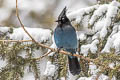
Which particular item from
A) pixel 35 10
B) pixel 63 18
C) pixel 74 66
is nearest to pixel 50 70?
pixel 74 66

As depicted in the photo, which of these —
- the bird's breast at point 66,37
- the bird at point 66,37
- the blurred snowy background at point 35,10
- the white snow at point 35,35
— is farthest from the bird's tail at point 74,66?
the blurred snowy background at point 35,10

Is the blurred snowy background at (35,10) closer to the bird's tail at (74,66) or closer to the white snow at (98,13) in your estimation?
the bird's tail at (74,66)

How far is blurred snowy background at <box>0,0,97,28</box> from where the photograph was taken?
5043 millimetres

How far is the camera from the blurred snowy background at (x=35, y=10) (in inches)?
199

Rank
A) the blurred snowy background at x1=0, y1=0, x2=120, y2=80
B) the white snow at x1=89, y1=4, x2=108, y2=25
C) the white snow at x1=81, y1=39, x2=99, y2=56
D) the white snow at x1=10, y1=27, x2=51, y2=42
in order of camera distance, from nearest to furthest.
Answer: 1. the blurred snowy background at x1=0, y1=0, x2=120, y2=80
2. the white snow at x1=81, y1=39, x2=99, y2=56
3. the white snow at x1=89, y1=4, x2=108, y2=25
4. the white snow at x1=10, y1=27, x2=51, y2=42

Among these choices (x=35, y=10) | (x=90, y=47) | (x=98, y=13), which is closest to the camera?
(x=90, y=47)

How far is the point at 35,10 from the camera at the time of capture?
571 centimetres

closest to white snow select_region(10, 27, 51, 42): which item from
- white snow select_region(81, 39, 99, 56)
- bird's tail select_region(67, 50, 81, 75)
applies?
bird's tail select_region(67, 50, 81, 75)

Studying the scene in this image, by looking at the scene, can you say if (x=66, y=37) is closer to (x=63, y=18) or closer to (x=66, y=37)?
(x=66, y=37)

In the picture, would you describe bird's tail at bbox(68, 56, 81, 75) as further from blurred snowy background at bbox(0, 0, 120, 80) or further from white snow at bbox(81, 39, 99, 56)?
white snow at bbox(81, 39, 99, 56)

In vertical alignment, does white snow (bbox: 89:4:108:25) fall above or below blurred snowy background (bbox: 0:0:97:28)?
below

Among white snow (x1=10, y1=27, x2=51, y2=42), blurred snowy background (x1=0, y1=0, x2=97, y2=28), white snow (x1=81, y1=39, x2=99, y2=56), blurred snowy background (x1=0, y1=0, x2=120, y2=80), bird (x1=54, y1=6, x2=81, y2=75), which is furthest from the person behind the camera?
blurred snowy background (x1=0, y1=0, x2=97, y2=28)

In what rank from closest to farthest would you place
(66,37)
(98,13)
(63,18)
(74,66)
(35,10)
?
(98,13)
(74,66)
(63,18)
(66,37)
(35,10)

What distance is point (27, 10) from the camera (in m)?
5.80
